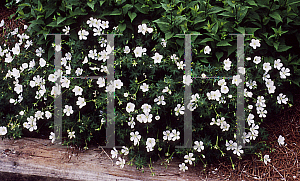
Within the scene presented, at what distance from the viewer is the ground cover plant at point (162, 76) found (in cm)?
225

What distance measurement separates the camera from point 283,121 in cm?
276

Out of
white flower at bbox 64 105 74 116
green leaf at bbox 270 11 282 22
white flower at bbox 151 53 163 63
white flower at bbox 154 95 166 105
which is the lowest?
white flower at bbox 64 105 74 116

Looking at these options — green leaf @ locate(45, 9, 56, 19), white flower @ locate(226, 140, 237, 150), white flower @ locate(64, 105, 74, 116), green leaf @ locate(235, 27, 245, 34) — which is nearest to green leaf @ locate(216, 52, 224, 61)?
green leaf @ locate(235, 27, 245, 34)

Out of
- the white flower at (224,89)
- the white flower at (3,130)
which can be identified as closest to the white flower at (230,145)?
the white flower at (224,89)

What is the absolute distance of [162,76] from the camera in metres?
2.52

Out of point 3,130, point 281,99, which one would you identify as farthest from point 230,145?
point 3,130

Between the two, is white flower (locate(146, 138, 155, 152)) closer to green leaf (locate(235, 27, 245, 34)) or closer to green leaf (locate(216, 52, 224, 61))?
green leaf (locate(216, 52, 224, 61))

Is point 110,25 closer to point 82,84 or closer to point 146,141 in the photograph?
point 82,84

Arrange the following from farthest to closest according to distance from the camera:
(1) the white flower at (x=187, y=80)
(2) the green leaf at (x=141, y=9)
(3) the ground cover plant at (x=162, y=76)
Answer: (2) the green leaf at (x=141, y=9), (3) the ground cover plant at (x=162, y=76), (1) the white flower at (x=187, y=80)

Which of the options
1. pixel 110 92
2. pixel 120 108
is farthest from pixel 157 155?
pixel 110 92

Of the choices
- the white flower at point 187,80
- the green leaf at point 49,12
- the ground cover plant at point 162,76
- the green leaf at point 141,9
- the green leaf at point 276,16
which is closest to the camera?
the white flower at point 187,80

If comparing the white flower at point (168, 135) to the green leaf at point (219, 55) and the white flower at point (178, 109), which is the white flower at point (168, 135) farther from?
the green leaf at point (219, 55)

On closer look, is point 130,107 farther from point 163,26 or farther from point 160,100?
point 163,26

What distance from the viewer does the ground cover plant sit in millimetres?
2247
